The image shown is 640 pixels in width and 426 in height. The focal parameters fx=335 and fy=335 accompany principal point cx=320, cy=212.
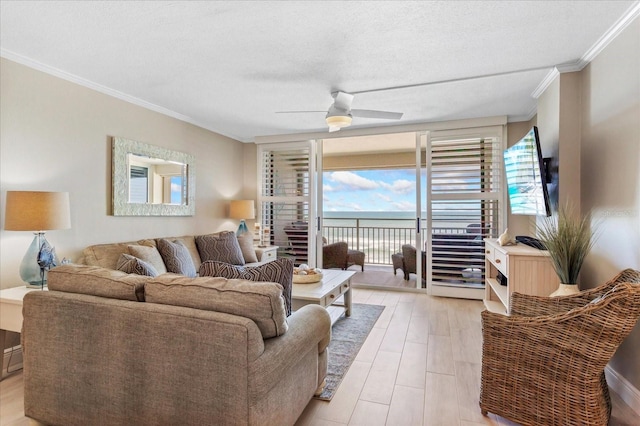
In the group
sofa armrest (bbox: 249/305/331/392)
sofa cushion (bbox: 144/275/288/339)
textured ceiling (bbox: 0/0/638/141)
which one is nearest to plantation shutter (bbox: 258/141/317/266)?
textured ceiling (bbox: 0/0/638/141)

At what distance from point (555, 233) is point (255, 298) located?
90.2 inches

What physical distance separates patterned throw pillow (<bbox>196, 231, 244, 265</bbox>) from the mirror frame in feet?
1.73

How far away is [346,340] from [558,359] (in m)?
1.75

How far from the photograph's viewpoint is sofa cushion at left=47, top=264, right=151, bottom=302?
1710mm

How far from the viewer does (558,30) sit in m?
2.33

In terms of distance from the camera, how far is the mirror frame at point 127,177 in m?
3.50

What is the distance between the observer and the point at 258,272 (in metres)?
1.90

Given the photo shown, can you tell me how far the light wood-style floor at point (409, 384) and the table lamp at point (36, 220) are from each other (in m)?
0.79

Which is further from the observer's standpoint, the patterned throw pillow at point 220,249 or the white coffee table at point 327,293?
the patterned throw pillow at point 220,249

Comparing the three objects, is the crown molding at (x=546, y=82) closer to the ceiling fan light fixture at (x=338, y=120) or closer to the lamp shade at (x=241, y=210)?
the ceiling fan light fixture at (x=338, y=120)

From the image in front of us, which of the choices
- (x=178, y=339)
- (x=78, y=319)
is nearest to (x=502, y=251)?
(x=178, y=339)

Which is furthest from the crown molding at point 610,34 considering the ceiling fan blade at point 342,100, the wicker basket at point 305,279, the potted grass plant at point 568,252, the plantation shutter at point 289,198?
the plantation shutter at point 289,198

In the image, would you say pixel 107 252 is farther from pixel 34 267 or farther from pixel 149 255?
pixel 34 267

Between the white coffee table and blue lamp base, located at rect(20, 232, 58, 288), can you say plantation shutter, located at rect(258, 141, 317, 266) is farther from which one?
blue lamp base, located at rect(20, 232, 58, 288)
